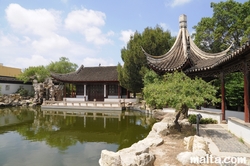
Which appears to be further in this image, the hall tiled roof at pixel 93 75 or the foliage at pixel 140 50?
the hall tiled roof at pixel 93 75

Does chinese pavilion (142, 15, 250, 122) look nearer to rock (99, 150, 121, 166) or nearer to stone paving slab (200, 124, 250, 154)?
stone paving slab (200, 124, 250, 154)

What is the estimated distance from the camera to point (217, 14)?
56.8 feet

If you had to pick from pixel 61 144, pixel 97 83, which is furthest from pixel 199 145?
pixel 97 83

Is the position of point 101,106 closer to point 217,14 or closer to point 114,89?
point 114,89

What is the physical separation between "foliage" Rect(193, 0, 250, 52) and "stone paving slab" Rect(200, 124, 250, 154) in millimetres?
11995

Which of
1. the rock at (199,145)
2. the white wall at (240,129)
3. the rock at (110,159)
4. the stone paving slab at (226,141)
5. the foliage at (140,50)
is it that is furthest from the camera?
the foliage at (140,50)

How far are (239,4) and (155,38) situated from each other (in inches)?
305

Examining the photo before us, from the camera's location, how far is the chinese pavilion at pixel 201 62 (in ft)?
21.1

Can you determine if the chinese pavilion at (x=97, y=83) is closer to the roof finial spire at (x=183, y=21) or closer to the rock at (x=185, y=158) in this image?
the roof finial spire at (x=183, y=21)

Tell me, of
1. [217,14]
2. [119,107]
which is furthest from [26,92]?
[217,14]

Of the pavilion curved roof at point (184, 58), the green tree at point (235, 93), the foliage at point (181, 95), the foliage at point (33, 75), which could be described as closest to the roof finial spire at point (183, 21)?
the pavilion curved roof at point (184, 58)

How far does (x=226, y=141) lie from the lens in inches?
229

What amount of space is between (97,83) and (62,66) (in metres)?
15.9

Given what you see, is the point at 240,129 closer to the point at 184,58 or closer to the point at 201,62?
the point at 201,62
